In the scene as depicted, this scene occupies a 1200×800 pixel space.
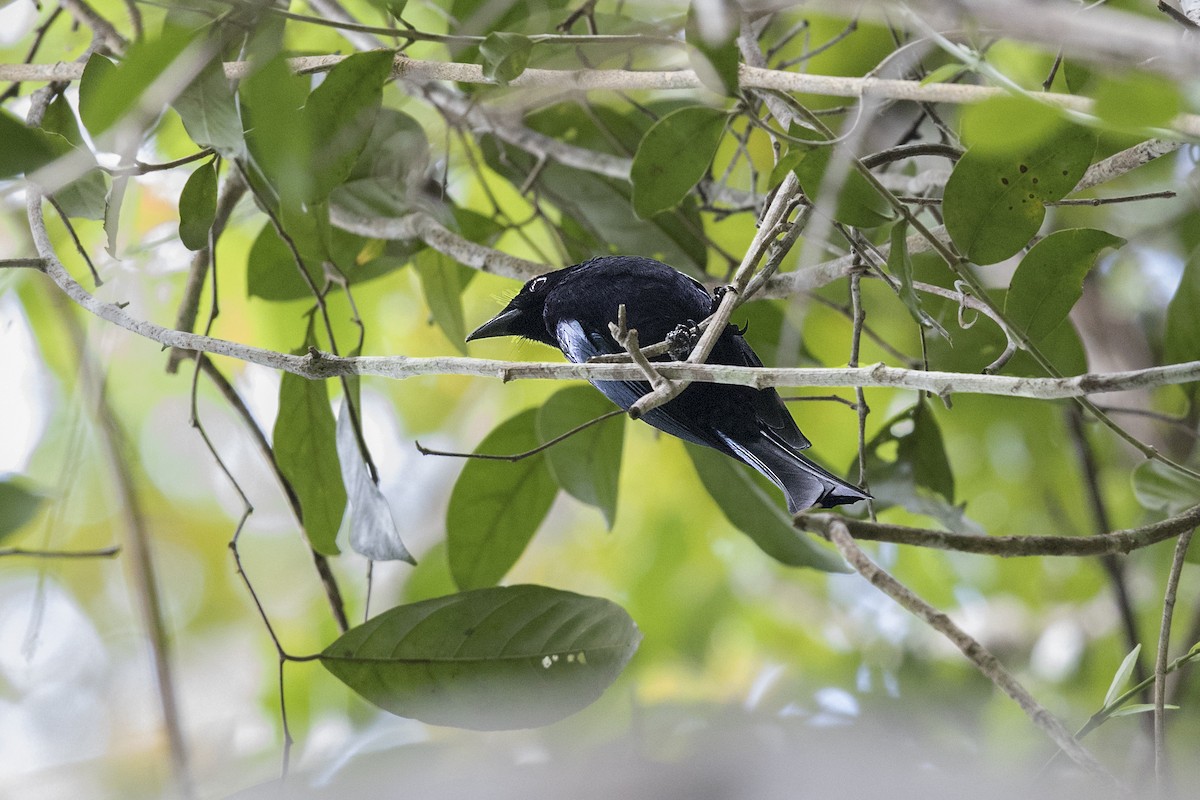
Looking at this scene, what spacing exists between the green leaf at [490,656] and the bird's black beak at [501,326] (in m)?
0.27

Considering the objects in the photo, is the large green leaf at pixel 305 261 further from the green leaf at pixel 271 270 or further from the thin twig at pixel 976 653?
the thin twig at pixel 976 653

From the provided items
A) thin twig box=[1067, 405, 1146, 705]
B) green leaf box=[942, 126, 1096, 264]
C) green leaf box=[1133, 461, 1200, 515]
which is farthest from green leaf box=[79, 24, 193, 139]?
thin twig box=[1067, 405, 1146, 705]

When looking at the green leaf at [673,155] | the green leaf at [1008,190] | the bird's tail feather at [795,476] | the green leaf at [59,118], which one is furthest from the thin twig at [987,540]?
the green leaf at [59,118]

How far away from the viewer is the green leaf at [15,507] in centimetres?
89

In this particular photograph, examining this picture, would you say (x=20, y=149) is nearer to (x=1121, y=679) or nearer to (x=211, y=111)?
(x=211, y=111)

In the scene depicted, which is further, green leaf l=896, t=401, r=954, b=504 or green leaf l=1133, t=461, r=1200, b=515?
green leaf l=896, t=401, r=954, b=504

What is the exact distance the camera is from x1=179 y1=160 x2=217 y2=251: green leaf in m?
0.79

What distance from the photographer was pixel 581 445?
0.99 m

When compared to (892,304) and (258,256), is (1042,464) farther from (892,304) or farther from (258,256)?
(258,256)

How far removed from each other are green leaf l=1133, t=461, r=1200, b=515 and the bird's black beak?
598 millimetres

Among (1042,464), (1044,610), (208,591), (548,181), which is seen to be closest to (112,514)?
(208,591)

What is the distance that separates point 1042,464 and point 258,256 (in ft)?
4.26

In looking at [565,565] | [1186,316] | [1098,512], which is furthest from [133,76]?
[565,565]

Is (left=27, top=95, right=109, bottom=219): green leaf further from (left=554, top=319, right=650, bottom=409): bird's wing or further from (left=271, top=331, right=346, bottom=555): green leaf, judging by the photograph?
(left=554, top=319, right=650, bottom=409): bird's wing
